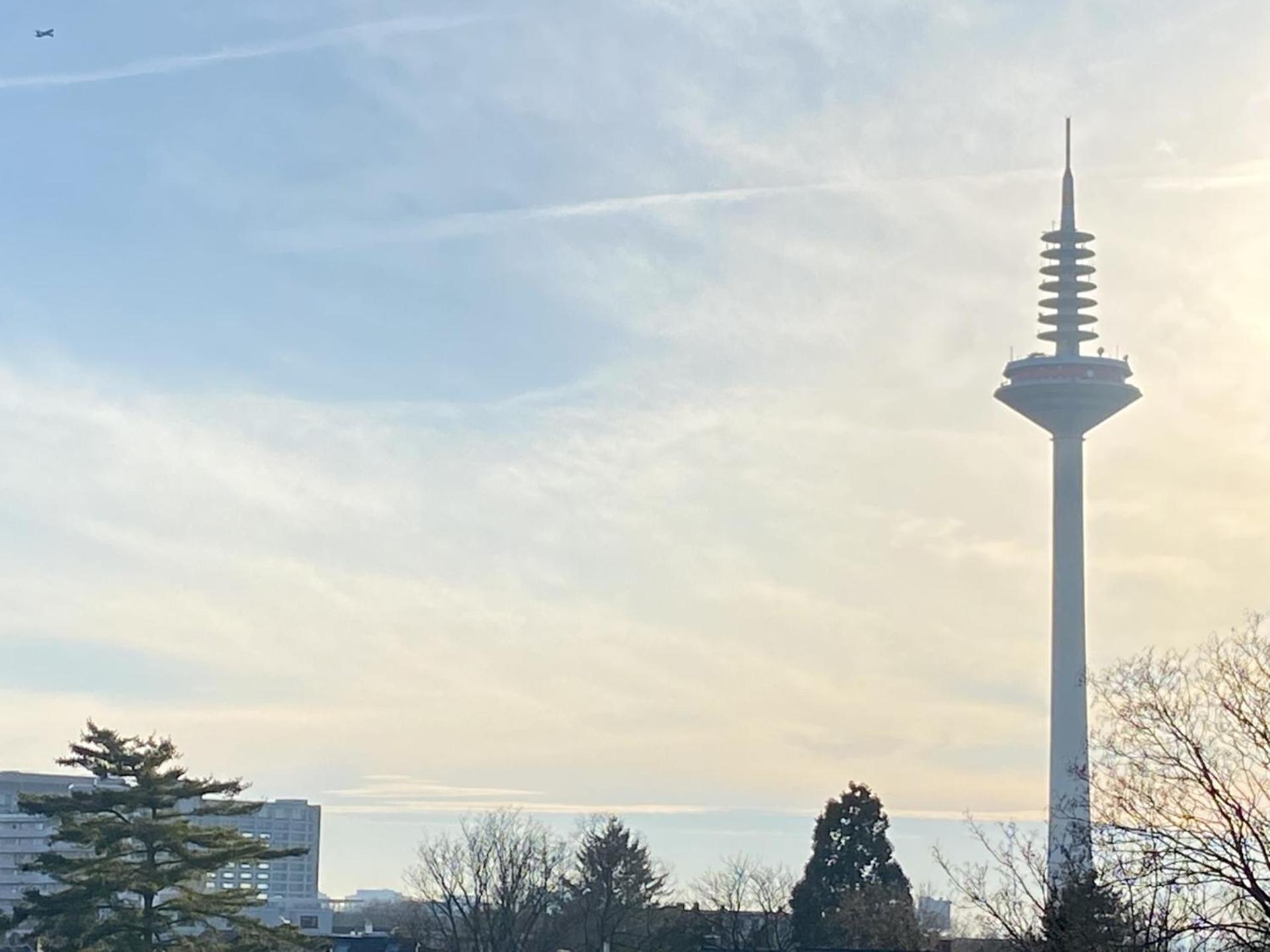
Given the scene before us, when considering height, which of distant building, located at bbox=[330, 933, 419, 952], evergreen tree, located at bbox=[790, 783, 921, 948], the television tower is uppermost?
the television tower

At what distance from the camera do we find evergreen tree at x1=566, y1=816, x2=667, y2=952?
4274 inches

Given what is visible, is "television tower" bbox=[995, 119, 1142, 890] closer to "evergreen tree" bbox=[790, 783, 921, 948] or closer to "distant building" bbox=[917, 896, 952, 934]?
"distant building" bbox=[917, 896, 952, 934]

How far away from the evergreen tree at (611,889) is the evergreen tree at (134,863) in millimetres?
47196

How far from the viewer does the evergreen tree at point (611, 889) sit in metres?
109

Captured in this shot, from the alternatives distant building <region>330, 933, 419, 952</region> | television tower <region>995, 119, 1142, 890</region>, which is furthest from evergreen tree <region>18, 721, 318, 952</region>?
television tower <region>995, 119, 1142, 890</region>

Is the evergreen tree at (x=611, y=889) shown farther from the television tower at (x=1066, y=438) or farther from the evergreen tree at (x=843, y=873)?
the television tower at (x=1066, y=438)

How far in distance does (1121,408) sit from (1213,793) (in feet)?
494

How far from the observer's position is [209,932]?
6038cm

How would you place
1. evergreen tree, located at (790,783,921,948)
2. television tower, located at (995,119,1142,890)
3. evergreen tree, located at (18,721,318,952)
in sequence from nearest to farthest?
evergreen tree, located at (18,721,318,952), evergreen tree, located at (790,783,921,948), television tower, located at (995,119,1142,890)

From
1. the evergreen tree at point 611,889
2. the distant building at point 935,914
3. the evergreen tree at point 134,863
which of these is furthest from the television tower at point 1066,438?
the evergreen tree at point 134,863

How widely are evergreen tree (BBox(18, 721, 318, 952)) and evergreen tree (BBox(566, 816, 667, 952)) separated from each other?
155ft

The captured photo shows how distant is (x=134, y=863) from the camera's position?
196 ft

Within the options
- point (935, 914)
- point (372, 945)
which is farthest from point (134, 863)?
point (935, 914)

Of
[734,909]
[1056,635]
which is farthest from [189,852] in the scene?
[1056,635]
